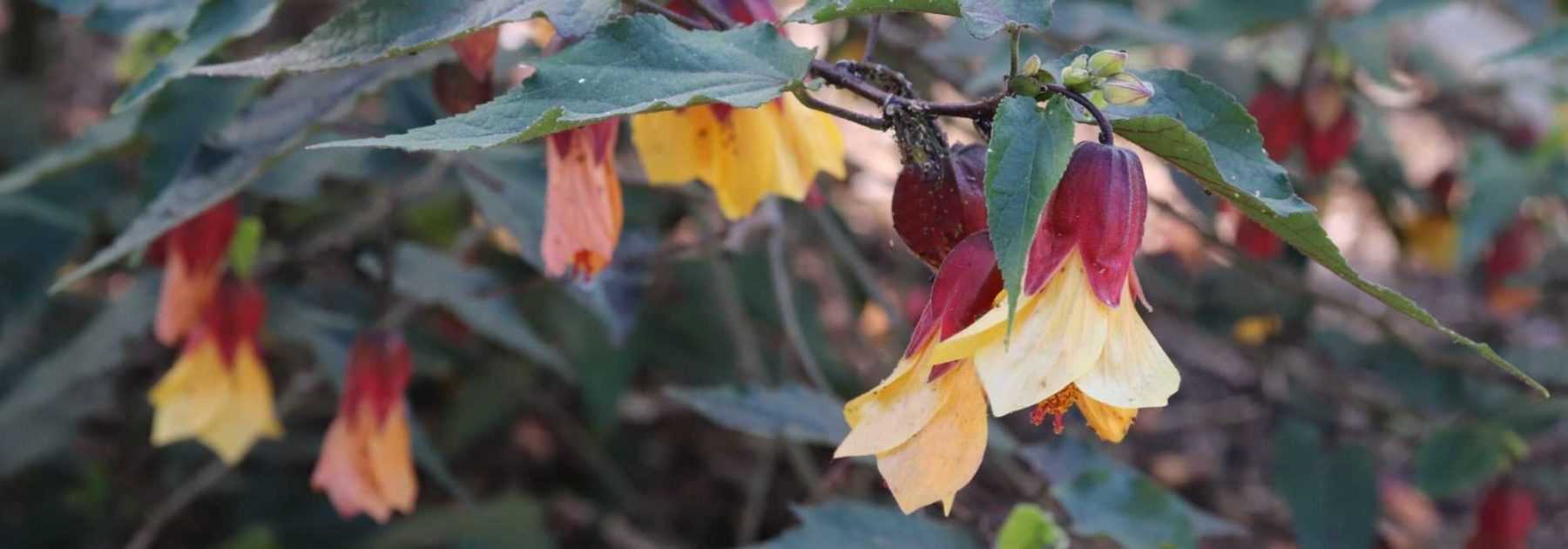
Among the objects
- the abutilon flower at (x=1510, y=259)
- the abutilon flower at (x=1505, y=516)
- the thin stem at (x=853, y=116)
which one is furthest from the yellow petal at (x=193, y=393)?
the abutilon flower at (x=1510, y=259)

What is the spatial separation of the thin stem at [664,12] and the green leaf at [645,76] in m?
0.04

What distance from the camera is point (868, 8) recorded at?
1.74ft

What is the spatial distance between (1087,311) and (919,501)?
10 centimetres

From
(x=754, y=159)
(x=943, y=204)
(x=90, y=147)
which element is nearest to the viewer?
(x=943, y=204)

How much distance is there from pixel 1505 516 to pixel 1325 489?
0.17m

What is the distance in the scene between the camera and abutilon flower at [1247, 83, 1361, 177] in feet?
4.58

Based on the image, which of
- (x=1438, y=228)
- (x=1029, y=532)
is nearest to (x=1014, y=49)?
(x=1029, y=532)

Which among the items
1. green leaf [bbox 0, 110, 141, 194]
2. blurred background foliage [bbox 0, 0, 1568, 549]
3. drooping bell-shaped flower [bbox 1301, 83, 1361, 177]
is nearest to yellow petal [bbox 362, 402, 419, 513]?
blurred background foliage [bbox 0, 0, 1568, 549]

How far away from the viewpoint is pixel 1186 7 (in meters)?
1.43

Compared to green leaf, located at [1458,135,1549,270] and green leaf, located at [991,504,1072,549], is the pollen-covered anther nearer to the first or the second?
green leaf, located at [991,504,1072,549]

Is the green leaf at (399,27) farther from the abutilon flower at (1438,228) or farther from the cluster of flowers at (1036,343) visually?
the abutilon flower at (1438,228)

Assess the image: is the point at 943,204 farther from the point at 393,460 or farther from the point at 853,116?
the point at 393,460

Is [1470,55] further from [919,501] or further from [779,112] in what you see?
[919,501]

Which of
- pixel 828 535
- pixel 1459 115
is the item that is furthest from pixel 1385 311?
pixel 828 535
